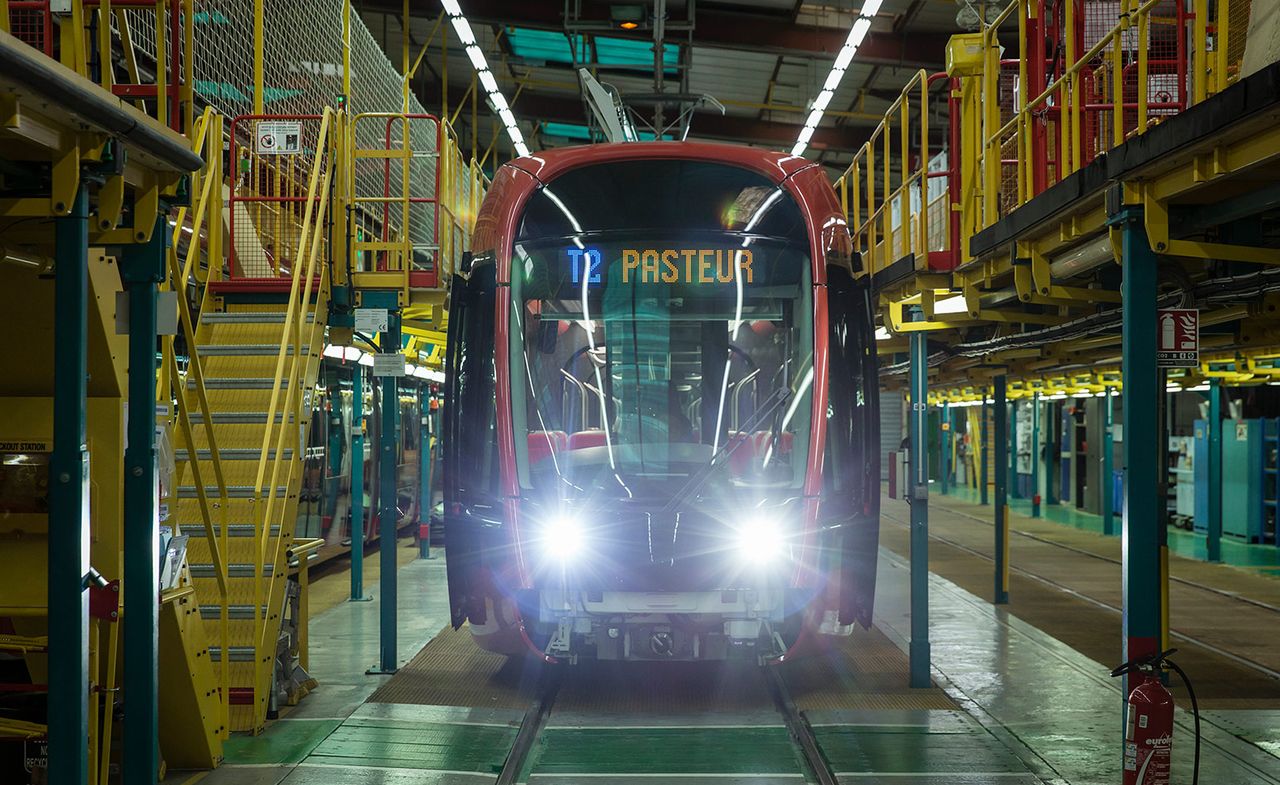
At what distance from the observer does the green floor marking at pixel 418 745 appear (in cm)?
703

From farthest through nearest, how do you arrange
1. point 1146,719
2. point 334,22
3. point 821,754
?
point 334,22 < point 821,754 < point 1146,719

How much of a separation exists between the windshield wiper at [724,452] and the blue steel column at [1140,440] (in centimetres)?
276

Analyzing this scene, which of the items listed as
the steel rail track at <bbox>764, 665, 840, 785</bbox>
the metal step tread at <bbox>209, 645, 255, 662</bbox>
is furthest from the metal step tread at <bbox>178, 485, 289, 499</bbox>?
the steel rail track at <bbox>764, 665, 840, 785</bbox>

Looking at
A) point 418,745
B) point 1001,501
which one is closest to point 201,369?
point 418,745

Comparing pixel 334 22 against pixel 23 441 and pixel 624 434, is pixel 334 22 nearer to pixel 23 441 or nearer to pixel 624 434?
pixel 624 434

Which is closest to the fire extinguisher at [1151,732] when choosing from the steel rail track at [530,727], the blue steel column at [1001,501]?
the steel rail track at [530,727]

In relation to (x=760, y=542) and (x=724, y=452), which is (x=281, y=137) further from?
(x=760, y=542)

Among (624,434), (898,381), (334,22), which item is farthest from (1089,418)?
(624,434)

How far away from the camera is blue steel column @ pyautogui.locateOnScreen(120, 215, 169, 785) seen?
5348 mm

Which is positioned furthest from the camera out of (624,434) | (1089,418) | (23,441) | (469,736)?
(1089,418)

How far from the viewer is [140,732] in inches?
218

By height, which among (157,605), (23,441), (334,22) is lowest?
(157,605)

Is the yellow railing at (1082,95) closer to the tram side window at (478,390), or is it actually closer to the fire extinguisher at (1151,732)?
the fire extinguisher at (1151,732)

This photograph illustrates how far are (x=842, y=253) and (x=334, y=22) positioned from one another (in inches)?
286
